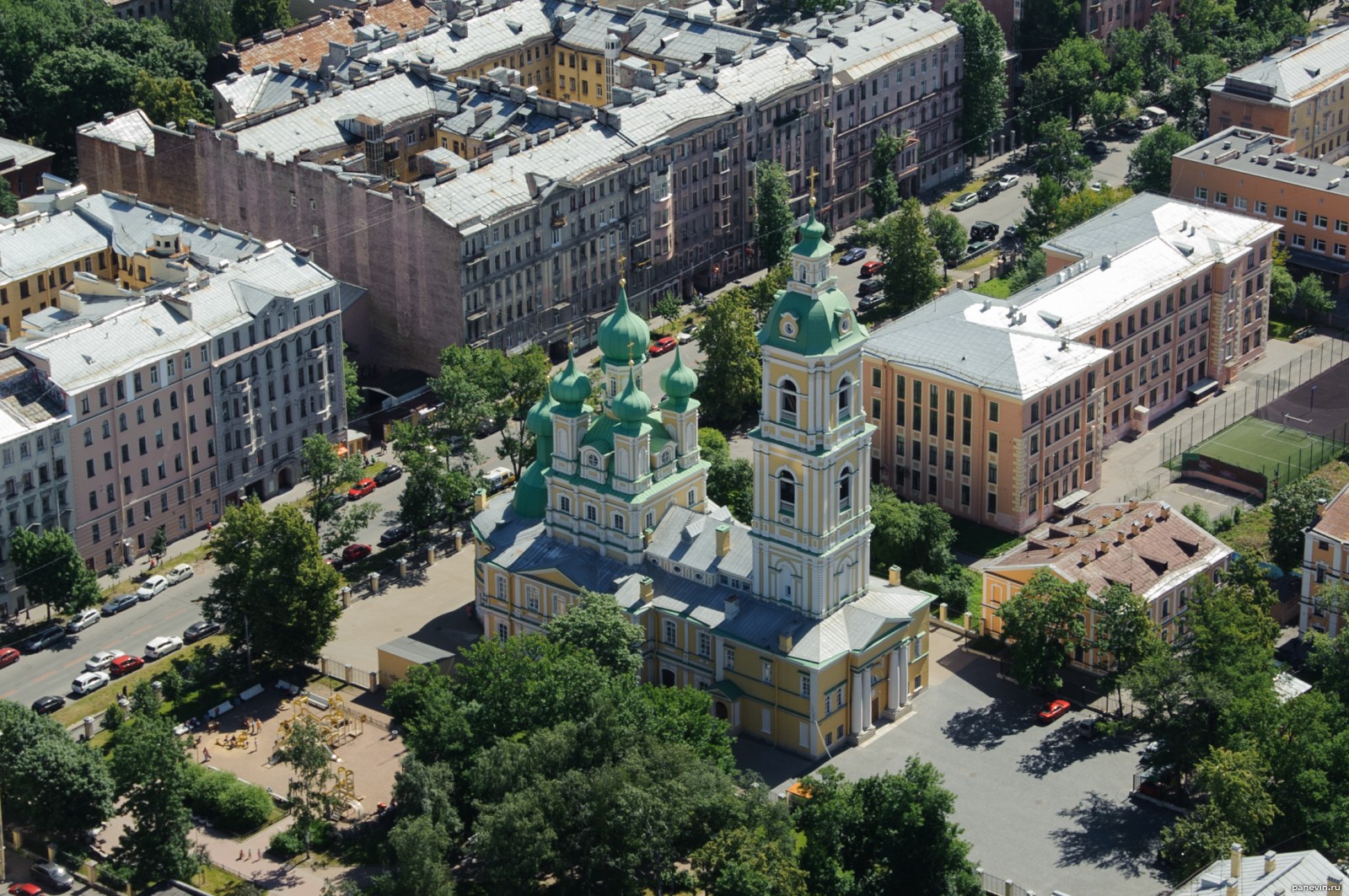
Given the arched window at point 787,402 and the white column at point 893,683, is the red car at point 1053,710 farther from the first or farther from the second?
the arched window at point 787,402

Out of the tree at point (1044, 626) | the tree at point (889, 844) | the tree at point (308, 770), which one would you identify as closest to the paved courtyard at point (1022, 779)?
the tree at point (1044, 626)

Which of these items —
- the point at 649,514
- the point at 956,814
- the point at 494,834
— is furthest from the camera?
the point at 649,514

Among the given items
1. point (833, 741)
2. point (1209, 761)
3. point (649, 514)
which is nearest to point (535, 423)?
point (649, 514)

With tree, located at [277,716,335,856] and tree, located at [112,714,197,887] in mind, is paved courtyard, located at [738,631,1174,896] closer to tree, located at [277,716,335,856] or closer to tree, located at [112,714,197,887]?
tree, located at [277,716,335,856]

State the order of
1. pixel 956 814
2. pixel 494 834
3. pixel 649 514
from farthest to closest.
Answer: pixel 649 514 → pixel 956 814 → pixel 494 834

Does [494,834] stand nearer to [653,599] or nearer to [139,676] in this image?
[653,599]

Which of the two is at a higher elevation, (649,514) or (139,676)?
(649,514)

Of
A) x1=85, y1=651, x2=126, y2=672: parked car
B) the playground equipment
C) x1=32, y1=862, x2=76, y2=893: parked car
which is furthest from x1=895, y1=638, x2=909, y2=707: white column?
x1=32, y1=862, x2=76, y2=893: parked car

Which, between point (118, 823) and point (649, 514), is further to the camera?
point (649, 514)
